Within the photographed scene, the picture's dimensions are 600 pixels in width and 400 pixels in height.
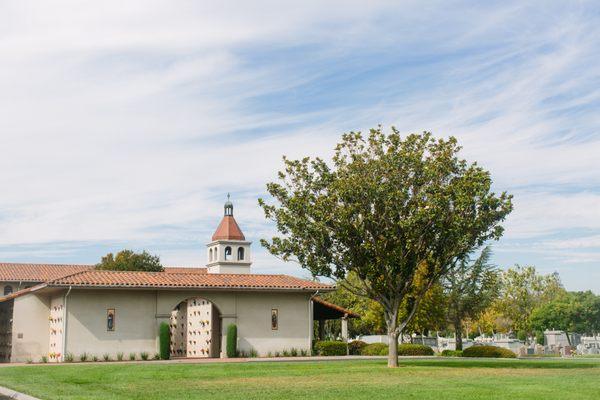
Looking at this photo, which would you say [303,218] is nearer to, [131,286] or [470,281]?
[131,286]

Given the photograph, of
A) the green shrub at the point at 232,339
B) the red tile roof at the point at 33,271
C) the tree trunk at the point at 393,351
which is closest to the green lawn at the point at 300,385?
the tree trunk at the point at 393,351

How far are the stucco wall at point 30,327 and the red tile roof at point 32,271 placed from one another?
59.2 ft

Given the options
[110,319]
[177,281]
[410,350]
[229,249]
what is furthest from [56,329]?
[229,249]

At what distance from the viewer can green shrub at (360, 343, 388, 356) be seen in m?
45.1

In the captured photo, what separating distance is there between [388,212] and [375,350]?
18.1m

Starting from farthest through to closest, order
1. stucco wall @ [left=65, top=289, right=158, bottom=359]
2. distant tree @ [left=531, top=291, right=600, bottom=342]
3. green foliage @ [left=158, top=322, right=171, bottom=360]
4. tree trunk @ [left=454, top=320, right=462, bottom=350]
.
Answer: distant tree @ [left=531, top=291, right=600, bottom=342] → tree trunk @ [left=454, top=320, right=462, bottom=350] → green foliage @ [left=158, top=322, right=171, bottom=360] → stucco wall @ [left=65, top=289, right=158, bottom=359]

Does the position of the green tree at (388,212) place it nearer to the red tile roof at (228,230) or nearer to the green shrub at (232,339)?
the green shrub at (232,339)

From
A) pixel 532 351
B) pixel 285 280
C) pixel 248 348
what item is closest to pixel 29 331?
pixel 248 348

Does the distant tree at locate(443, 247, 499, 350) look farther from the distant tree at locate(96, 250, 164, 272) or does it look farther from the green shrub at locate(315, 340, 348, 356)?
the distant tree at locate(96, 250, 164, 272)

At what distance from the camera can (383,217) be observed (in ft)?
97.9

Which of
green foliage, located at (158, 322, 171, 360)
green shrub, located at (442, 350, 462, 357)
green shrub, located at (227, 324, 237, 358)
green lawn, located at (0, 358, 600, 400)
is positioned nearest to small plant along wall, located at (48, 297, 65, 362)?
green foliage, located at (158, 322, 171, 360)

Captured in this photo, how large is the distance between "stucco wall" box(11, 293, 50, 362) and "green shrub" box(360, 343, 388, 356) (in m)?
18.6

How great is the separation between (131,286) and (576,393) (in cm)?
2704

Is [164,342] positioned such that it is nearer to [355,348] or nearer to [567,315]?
[355,348]
